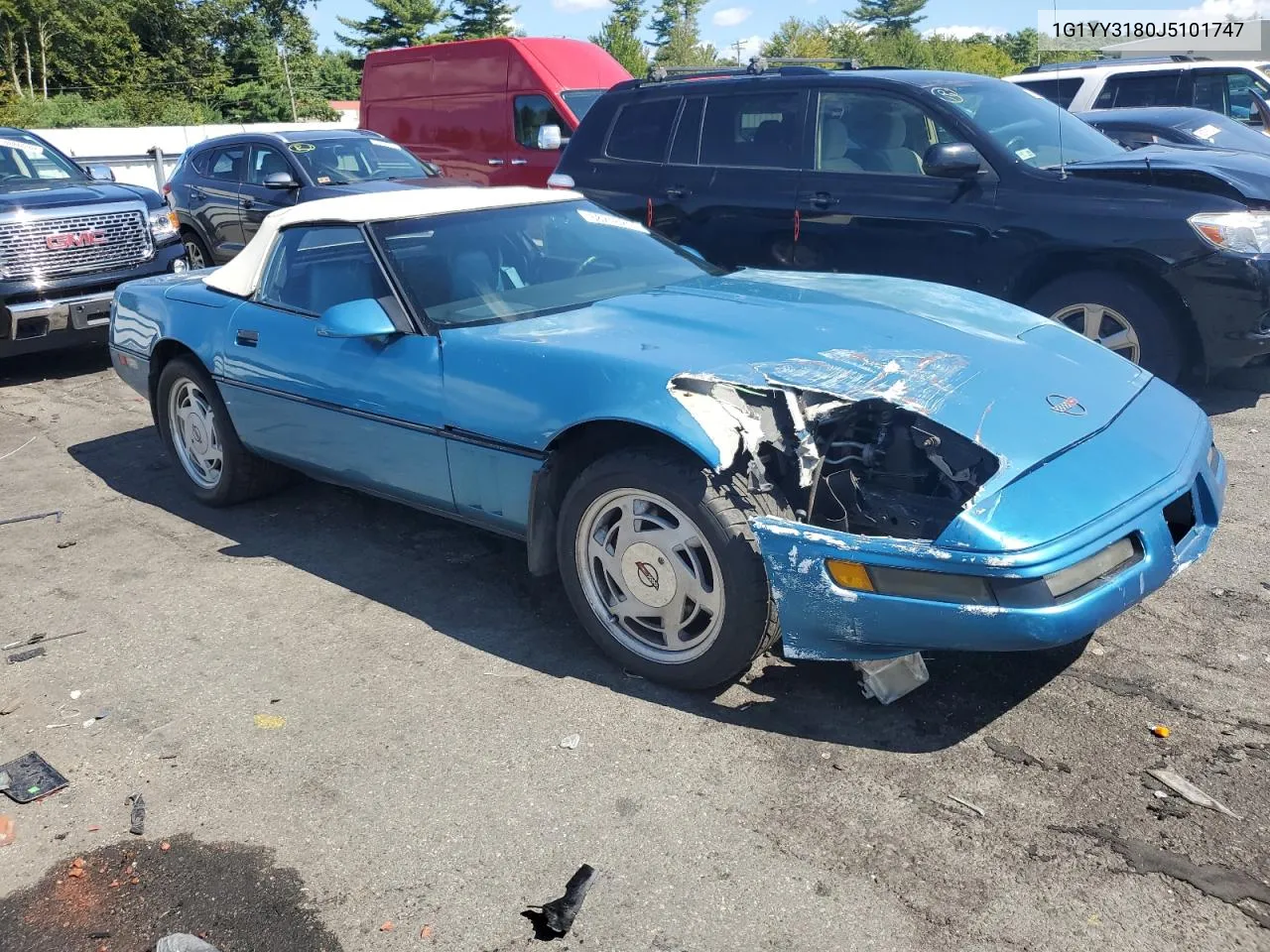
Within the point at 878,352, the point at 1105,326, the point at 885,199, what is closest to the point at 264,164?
the point at 885,199

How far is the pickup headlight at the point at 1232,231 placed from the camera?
568cm

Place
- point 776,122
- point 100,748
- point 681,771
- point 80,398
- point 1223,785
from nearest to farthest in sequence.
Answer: point 1223,785 → point 681,771 → point 100,748 → point 776,122 → point 80,398

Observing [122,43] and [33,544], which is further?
[122,43]

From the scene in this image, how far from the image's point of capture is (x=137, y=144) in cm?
2934

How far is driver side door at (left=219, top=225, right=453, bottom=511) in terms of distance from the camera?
4082 millimetres

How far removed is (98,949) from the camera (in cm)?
253

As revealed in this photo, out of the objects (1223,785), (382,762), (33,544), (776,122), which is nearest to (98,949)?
(382,762)

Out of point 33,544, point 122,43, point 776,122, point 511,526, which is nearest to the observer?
point 511,526

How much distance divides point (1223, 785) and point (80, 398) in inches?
294

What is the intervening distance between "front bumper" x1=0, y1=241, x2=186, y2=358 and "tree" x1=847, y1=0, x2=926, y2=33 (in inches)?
2801

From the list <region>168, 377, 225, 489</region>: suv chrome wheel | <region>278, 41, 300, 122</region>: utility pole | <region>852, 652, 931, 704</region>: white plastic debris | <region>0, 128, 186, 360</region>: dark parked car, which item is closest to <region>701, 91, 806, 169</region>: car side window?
<region>168, 377, 225, 489</region>: suv chrome wheel

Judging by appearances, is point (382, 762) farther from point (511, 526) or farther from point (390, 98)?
point (390, 98)

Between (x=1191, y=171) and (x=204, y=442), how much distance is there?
5197mm

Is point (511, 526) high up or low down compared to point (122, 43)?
down
